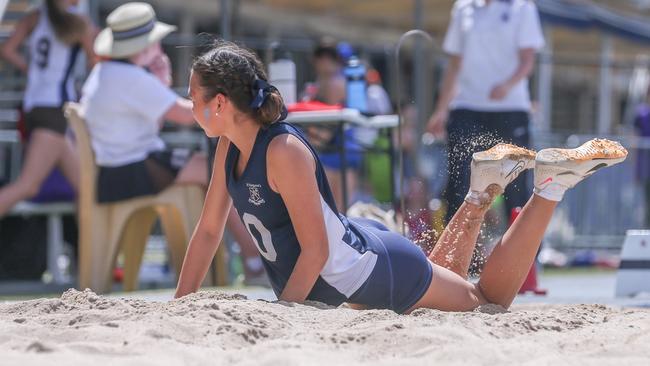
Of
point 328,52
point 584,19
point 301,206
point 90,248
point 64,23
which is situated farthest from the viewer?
point 584,19

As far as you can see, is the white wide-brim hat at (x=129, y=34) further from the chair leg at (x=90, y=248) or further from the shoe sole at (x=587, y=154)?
the shoe sole at (x=587, y=154)

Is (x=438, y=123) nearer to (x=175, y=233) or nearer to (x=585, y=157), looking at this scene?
(x=175, y=233)

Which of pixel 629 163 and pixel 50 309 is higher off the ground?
pixel 50 309

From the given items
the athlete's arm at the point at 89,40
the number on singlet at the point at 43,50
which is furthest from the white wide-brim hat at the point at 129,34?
the number on singlet at the point at 43,50

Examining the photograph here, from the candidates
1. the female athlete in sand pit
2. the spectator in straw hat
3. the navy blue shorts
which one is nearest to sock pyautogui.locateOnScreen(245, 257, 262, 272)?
the spectator in straw hat

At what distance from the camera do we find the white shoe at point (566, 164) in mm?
4766

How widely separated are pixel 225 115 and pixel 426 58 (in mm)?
12150

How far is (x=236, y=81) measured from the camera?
437cm

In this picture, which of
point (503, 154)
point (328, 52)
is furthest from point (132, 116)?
Result: point (503, 154)

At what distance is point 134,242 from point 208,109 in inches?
142

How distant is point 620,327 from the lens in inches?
169

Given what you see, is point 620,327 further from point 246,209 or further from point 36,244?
point 36,244

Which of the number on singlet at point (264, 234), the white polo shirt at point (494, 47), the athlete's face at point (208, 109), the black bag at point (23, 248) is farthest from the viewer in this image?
the black bag at point (23, 248)

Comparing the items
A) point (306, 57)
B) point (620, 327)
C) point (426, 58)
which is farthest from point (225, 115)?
point (426, 58)
